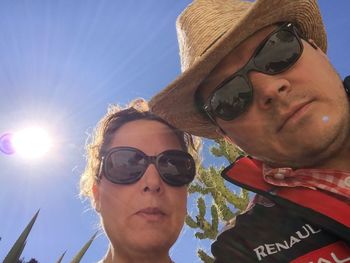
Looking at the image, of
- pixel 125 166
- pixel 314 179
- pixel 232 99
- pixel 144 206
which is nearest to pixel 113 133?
pixel 125 166

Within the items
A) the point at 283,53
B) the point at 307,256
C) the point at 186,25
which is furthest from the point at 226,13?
the point at 307,256

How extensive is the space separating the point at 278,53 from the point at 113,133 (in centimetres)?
137

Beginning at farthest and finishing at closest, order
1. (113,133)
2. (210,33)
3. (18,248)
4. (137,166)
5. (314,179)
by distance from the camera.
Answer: (18,248), (113,133), (137,166), (210,33), (314,179)

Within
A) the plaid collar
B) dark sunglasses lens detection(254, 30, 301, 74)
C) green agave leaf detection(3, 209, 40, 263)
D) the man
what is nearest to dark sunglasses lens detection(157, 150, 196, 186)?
the man

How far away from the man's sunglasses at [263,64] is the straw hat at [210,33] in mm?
109

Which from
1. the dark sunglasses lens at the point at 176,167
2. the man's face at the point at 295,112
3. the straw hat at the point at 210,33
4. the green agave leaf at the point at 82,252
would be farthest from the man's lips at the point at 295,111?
the green agave leaf at the point at 82,252

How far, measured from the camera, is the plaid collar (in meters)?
1.86

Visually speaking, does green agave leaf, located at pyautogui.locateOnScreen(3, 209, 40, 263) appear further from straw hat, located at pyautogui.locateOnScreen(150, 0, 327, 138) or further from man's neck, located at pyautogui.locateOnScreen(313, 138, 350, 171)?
man's neck, located at pyautogui.locateOnScreen(313, 138, 350, 171)

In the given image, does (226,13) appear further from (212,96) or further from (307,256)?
(307,256)

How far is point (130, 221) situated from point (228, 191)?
411cm

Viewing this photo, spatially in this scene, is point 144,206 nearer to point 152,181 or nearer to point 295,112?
point 152,181

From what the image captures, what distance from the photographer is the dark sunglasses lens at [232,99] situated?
2174 mm

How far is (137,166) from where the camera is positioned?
8.56 ft

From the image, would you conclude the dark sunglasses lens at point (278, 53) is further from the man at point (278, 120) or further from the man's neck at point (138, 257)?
the man's neck at point (138, 257)
